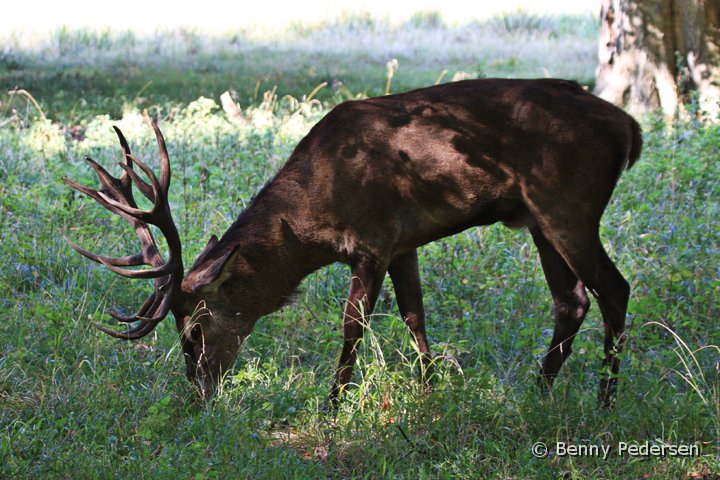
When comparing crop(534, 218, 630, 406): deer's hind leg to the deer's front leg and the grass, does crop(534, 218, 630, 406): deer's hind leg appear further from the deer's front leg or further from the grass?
the deer's front leg

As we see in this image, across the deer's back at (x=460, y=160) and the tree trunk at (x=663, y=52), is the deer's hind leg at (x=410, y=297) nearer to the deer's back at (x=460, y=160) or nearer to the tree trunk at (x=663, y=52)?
the deer's back at (x=460, y=160)

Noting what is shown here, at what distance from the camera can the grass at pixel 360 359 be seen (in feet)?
15.4

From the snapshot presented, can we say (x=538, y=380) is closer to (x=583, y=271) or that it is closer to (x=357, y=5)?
(x=583, y=271)

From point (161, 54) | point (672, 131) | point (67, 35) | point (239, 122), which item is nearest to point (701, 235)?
point (672, 131)

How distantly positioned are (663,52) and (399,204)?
630cm

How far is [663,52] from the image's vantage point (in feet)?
35.0

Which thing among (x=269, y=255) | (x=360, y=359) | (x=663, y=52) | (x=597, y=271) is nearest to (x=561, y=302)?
(x=597, y=271)

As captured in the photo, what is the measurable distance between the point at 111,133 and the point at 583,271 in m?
6.17

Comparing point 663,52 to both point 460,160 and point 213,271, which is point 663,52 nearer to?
point 460,160

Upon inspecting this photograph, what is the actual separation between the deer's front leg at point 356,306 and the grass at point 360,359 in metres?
0.10

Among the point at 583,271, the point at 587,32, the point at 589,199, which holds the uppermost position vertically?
the point at 589,199

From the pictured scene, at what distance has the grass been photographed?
470 cm

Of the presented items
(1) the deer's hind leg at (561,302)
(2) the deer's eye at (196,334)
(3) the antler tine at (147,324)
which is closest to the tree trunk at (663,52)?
(1) the deer's hind leg at (561,302)

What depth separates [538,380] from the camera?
5.56 meters
